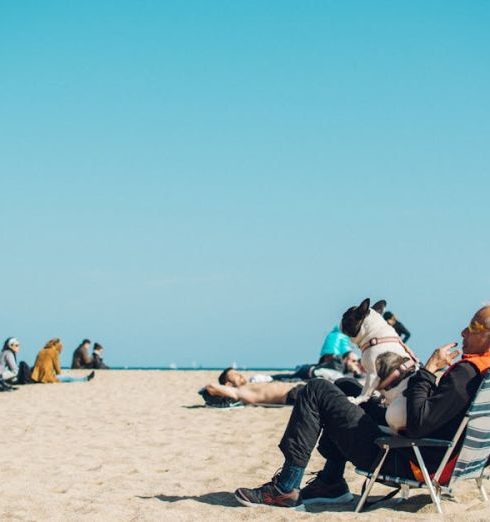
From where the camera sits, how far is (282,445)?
5176 mm

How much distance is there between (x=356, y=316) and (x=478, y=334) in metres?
1.36

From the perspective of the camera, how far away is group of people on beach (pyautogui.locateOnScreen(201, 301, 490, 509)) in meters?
4.76

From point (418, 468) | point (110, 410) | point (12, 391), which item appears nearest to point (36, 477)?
point (418, 468)

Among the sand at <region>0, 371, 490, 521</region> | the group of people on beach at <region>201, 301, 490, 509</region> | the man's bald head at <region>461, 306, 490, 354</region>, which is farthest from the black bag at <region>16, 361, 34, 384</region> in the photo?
the man's bald head at <region>461, 306, 490, 354</region>

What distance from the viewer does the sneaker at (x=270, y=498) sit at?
5.26m

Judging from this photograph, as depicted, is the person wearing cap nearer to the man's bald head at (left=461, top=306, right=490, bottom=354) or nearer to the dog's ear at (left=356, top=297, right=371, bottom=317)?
the dog's ear at (left=356, top=297, right=371, bottom=317)

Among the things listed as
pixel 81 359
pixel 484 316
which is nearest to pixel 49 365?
pixel 81 359

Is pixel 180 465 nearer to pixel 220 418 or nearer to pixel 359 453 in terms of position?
pixel 359 453

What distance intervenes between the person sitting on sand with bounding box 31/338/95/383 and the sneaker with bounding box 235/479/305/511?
49.7 feet

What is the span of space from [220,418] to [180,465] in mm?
3928

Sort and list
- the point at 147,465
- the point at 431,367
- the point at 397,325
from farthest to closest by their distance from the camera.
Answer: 1. the point at 397,325
2. the point at 147,465
3. the point at 431,367

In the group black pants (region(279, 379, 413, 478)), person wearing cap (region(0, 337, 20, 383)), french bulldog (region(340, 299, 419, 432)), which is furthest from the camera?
person wearing cap (region(0, 337, 20, 383))

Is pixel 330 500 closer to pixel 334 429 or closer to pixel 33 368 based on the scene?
pixel 334 429

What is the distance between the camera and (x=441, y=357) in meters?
5.45
